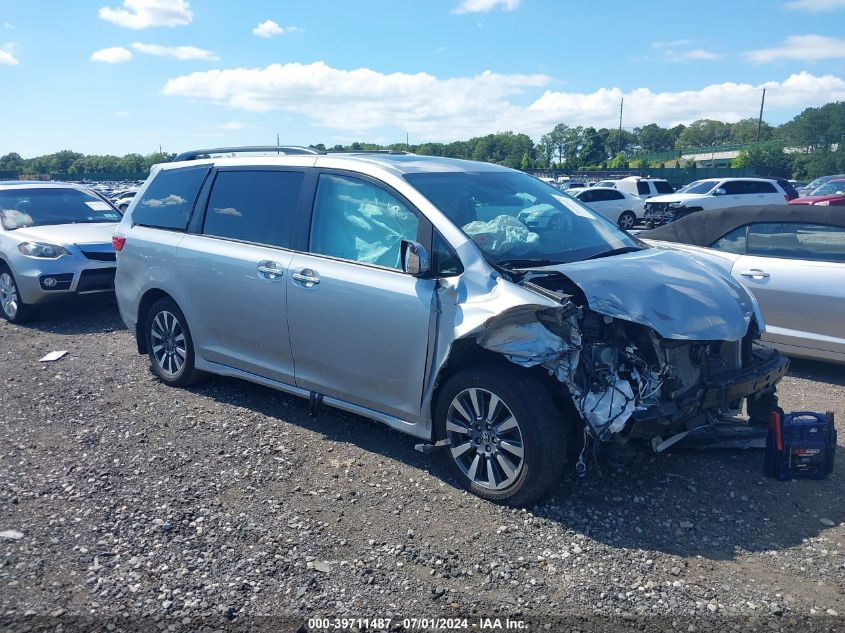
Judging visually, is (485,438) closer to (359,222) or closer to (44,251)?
(359,222)

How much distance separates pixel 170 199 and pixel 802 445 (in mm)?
5121

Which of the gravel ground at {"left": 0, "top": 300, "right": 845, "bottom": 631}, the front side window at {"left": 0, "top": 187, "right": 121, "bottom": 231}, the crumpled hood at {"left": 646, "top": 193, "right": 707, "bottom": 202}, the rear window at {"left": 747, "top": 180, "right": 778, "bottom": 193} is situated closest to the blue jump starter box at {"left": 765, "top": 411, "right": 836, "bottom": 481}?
the gravel ground at {"left": 0, "top": 300, "right": 845, "bottom": 631}

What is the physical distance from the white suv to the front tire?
20765 millimetres

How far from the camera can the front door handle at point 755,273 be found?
6.45 metres

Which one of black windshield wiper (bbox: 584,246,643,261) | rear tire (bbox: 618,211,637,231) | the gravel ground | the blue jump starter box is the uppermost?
black windshield wiper (bbox: 584,246,643,261)

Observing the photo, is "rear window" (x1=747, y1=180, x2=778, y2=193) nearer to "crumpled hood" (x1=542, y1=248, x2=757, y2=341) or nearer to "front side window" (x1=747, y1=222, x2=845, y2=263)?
"front side window" (x1=747, y1=222, x2=845, y2=263)

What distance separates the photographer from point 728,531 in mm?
3871

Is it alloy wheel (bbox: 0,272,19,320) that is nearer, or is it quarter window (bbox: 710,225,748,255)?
quarter window (bbox: 710,225,748,255)

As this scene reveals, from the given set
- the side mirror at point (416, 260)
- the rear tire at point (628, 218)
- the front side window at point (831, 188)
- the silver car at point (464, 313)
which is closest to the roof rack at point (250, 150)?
the silver car at point (464, 313)

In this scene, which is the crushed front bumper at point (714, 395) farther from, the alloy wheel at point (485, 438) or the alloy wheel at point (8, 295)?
the alloy wheel at point (8, 295)

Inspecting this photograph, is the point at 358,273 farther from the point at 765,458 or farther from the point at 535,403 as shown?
the point at 765,458

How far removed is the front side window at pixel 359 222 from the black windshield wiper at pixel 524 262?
585 millimetres

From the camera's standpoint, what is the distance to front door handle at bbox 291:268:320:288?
190 inches

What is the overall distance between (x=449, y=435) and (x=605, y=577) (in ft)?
4.01
